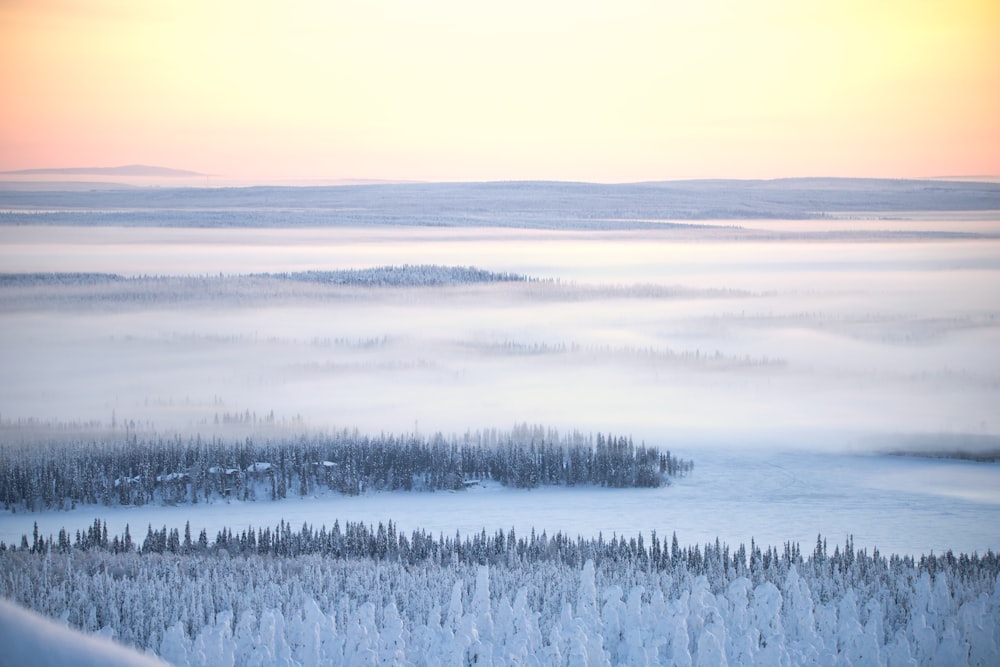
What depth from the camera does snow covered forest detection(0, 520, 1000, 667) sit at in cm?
971

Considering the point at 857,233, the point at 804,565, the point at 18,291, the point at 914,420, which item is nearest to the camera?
the point at 804,565

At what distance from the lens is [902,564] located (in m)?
13.5

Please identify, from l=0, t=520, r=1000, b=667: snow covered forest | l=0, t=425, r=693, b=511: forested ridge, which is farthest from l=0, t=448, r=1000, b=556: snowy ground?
l=0, t=520, r=1000, b=667: snow covered forest

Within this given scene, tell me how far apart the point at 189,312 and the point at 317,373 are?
811 centimetres

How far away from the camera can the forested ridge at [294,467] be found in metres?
19.8

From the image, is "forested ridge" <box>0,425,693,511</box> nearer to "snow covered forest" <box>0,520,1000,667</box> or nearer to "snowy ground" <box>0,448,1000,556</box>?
"snowy ground" <box>0,448,1000,556</box>

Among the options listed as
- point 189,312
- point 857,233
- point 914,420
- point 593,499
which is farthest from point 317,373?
point 857,233

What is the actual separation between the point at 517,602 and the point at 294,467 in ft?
37.7

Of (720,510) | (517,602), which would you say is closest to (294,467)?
(720,510)

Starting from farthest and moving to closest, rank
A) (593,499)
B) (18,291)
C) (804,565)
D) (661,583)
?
(18,291)
(593,499)
(804,565)
(661,583)

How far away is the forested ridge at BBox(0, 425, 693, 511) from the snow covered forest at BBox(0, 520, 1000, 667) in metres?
4.96

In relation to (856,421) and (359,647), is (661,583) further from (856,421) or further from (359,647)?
(856,421)

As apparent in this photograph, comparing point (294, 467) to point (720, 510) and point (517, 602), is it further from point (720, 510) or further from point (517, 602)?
point (517, 602)

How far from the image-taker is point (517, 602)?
35.2 feet
